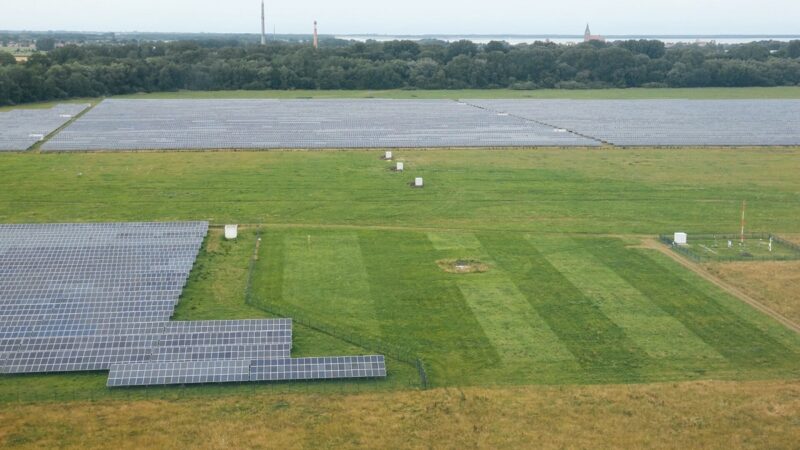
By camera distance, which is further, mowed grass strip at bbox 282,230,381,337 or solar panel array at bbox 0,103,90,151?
solar panel array at bbox 0,103,90,151

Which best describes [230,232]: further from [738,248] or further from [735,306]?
[738,248]

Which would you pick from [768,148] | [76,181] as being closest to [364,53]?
[768,148]

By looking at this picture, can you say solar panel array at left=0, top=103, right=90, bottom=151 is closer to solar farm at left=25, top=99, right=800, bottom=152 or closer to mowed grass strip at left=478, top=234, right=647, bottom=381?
solar farm at left=25, top=99, right=800, bottom=152

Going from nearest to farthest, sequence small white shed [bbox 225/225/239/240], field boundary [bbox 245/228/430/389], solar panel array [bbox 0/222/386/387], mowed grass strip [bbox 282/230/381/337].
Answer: solar panel array [bbox 0/222/386/387]
field boundary [bbox 245/228/430/389]
mowed grass strip [bbox 282/230/381/337]
small white shed [bbox 225/225/239/240]

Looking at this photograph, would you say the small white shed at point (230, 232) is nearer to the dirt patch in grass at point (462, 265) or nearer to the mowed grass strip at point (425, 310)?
the mowed grass strip at point (425, 310)

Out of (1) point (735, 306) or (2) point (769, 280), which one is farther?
(2) point (769, 280)

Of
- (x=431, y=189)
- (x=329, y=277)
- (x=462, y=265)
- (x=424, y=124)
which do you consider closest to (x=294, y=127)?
(x=424, y=124)

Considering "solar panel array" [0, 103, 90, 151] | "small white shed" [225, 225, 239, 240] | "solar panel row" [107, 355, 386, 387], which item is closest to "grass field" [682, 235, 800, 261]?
"solar panel row" [107, 355, 386, 387]
